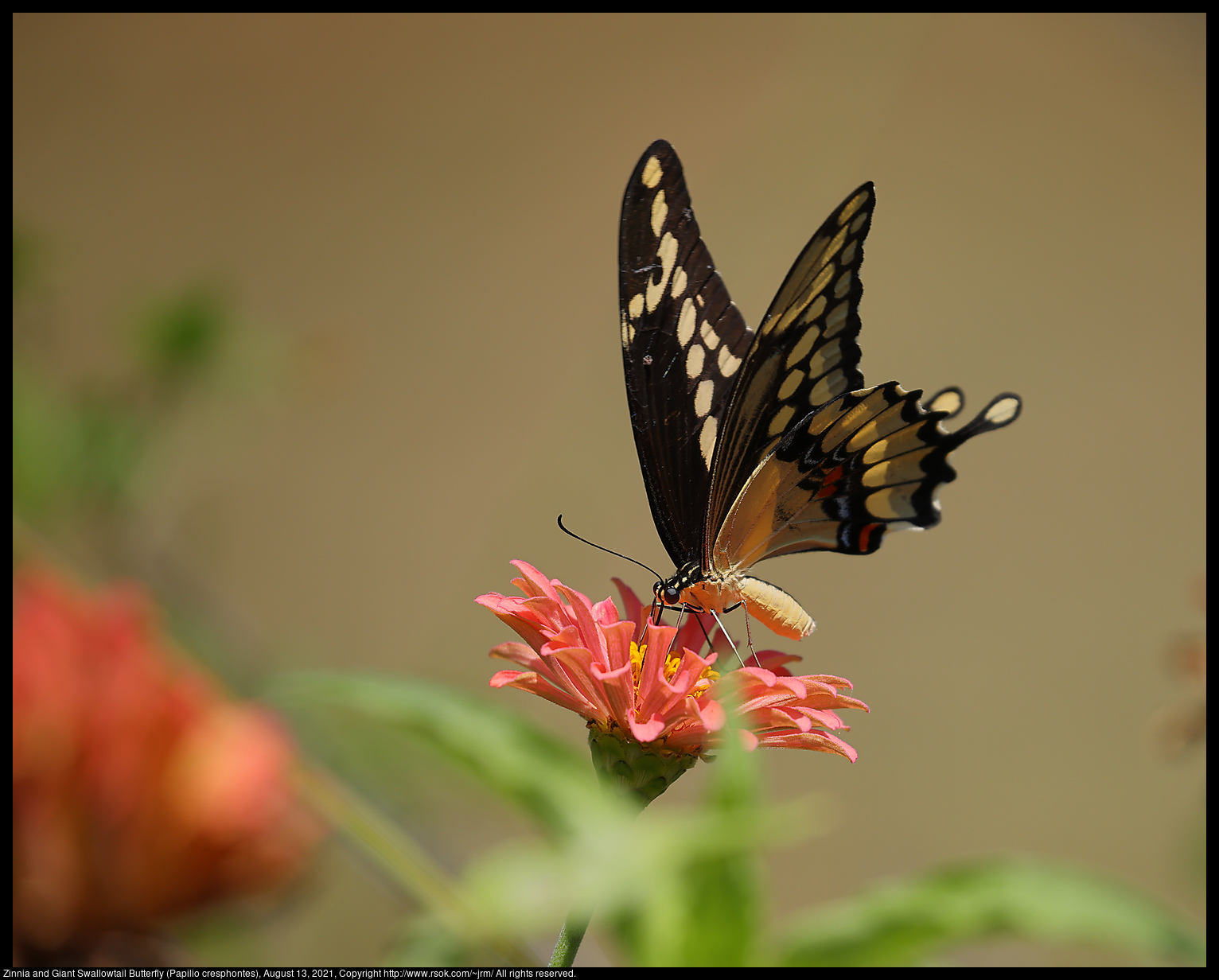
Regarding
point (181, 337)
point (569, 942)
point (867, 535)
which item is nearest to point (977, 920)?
point (569, 942)

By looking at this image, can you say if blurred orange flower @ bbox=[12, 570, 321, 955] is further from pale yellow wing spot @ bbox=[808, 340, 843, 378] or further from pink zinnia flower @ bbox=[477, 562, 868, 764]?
pale yellow wing spot @ bbox=[808, 340, 843, 378]

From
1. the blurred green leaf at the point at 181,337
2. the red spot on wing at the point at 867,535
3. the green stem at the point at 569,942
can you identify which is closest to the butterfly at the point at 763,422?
the red spot on wing at the point at 867,535

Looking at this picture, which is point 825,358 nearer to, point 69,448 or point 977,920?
point 977,920

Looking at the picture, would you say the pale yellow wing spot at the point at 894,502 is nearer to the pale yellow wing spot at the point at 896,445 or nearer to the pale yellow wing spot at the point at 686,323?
the pale yellow wing spot at the point at 896,445

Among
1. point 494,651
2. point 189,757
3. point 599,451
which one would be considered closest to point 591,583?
point 599,451

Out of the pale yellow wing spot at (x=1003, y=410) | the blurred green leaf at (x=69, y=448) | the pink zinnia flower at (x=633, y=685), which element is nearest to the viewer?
the pink zinnia flower at (x=633, y=685)

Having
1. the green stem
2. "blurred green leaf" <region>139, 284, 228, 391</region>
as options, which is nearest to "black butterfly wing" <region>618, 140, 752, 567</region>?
the green stem

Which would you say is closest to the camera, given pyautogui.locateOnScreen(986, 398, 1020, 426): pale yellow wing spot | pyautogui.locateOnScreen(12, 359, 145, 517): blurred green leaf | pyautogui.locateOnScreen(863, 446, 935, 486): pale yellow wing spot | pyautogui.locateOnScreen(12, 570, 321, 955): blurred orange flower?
pyautogui.locateOnScreen(12, 570, 321, 955): blurred orange flower
